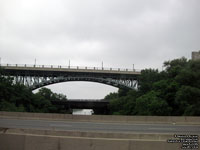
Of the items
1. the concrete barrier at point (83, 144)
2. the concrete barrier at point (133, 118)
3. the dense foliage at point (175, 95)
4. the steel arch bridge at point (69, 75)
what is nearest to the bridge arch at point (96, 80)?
the steel arch bridge at point (69, 75)

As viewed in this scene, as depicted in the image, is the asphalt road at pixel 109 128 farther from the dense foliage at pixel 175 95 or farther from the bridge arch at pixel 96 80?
the bridge arch at pixel 96 80

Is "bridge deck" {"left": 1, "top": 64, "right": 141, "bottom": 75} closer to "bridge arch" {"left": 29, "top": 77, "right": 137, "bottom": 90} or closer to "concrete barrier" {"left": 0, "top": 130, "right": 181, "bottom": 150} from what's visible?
"bridge arch" {"left": 29, "top": 77, "right": 137, "bottom": 90}

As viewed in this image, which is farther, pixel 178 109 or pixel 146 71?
pixel 146 71

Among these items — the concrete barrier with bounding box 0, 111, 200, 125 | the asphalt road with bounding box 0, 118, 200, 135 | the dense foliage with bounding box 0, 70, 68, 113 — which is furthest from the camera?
the dense foliage with bounding box 0, 70, 68, 113

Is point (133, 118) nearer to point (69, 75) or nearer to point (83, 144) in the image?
point (83, 144)

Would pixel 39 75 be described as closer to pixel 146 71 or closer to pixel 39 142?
pixel 146 71

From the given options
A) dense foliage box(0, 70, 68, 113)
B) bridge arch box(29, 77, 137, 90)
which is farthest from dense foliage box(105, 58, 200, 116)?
dense foliage box(0, 70, 68, 113)

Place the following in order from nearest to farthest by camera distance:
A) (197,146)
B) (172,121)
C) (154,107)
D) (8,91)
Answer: (197,146) → (172,121) → (154,107) → (8,91)

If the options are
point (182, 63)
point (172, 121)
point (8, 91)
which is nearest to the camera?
point (172, 121)

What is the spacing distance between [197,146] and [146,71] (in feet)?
146

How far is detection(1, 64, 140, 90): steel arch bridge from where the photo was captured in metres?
55.2

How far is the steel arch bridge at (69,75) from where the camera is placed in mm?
55184

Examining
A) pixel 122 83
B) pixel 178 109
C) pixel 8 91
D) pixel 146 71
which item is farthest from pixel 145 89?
pixel 8 91

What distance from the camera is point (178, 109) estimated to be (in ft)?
113
